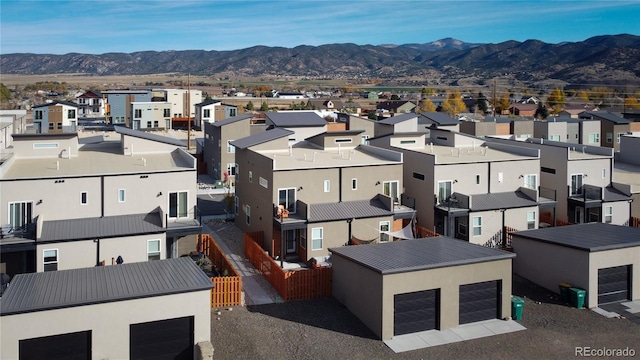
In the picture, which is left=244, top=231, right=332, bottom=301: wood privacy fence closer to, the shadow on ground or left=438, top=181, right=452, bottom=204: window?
the shadow on ground

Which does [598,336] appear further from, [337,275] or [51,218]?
[51,218]

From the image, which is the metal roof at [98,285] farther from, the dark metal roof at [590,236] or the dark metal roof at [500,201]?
the dark metal roof at [500,201]

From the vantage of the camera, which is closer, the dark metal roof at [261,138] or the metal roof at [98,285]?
the metal roof at [98,285]

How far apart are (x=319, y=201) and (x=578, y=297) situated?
12729mm

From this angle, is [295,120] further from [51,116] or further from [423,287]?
[51,116]

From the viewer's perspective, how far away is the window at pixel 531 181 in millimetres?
33781

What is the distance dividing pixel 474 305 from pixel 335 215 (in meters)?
9.34

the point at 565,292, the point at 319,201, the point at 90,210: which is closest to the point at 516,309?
the point at 565,292

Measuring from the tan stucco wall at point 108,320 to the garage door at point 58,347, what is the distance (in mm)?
168

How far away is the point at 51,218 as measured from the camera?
25.0 meters

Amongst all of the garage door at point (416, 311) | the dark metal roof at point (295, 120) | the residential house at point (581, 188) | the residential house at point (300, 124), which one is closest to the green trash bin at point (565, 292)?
the garage door at point (416, 311)

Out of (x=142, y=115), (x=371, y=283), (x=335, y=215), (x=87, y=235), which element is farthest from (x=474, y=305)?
(x=142, y=115)

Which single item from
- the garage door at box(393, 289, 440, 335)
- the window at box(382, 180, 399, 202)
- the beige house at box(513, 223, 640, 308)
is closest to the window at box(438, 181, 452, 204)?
the window at box(382, 180, 399, 202)

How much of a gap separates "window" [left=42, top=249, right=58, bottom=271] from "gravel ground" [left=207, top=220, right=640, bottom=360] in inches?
287
